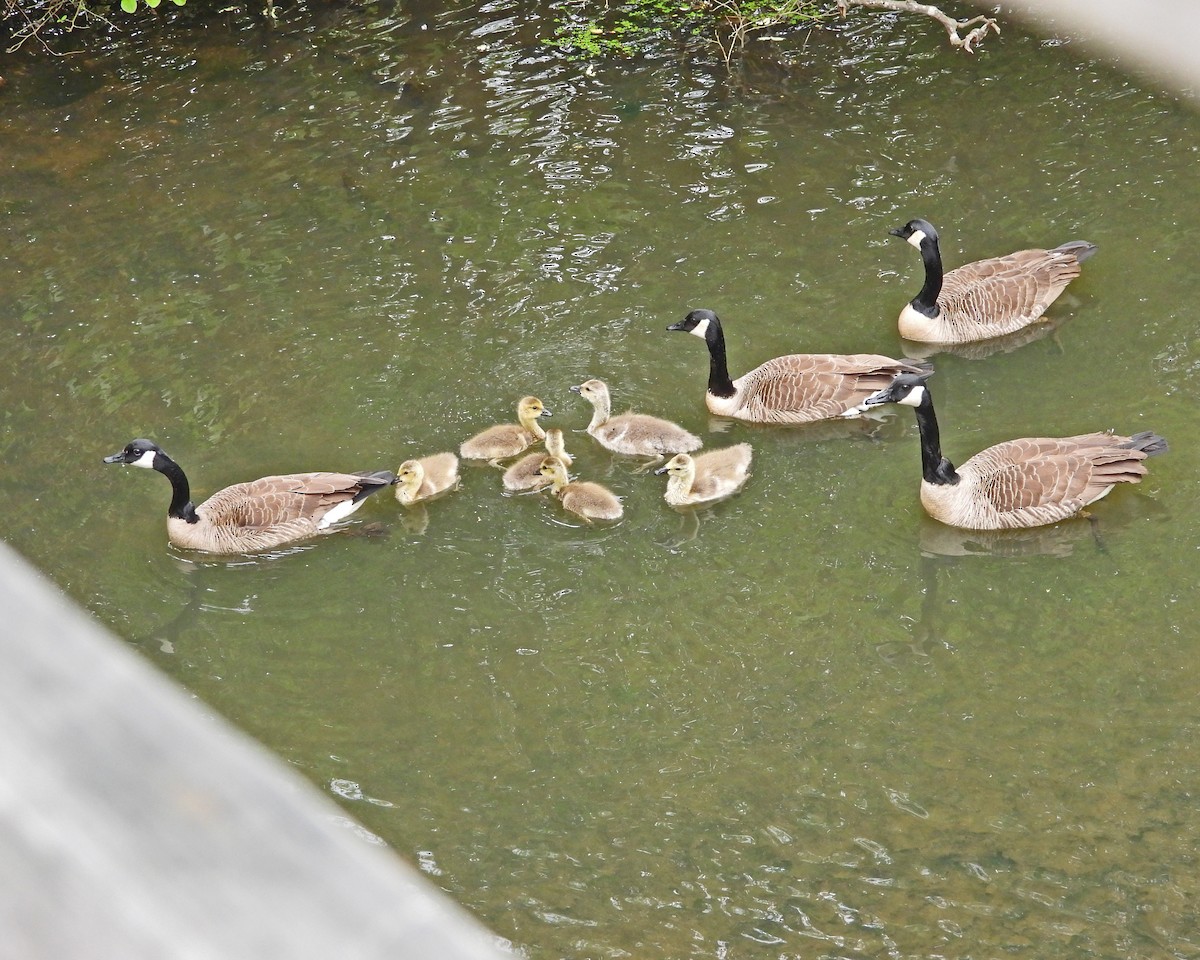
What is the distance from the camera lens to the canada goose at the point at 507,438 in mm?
9055

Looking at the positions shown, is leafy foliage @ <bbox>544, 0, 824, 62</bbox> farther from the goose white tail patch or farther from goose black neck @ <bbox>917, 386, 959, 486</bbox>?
the goose white tail patch

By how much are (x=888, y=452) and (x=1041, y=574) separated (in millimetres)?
1618

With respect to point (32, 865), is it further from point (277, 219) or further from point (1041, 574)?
point (277, 219)

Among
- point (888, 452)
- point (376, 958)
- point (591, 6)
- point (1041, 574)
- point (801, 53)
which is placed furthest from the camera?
point (591, 6)

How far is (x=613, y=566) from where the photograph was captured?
27.2 feet

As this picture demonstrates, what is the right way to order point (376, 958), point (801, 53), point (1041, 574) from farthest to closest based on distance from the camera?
1. point (801, 53)
2. point (1041, 574)
3. point (376, 958)

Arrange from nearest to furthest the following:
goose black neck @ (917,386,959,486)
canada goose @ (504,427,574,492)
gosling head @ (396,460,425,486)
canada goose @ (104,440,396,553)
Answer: goose black neck @ (917,386,959,486), canada goose @ (104,440,396,553), gosling head @ (396,460,425,486), canada goose @ (504,427,574,492)

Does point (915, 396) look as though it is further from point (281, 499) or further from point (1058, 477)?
point (281, 499)

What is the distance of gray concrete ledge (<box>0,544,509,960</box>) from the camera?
0.83 metres

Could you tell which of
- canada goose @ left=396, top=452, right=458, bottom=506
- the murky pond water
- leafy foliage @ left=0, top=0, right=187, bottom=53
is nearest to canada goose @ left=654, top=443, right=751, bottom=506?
the murky pond water

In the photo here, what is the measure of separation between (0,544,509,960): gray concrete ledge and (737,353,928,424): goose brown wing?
8550 mm

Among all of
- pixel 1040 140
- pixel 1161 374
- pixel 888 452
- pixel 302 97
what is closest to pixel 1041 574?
pixel 888 452

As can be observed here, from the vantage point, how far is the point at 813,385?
9273 millimetres

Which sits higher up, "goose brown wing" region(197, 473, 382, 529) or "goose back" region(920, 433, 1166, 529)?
"goose brown wing" region(197, 473, 382, 529)
